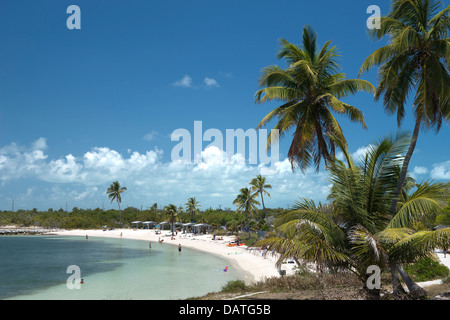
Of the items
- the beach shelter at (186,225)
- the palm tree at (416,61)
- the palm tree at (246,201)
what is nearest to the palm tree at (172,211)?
the beach shelter at (186,225)

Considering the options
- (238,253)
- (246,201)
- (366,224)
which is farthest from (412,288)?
(246,201)

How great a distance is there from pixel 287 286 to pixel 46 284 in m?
22.4

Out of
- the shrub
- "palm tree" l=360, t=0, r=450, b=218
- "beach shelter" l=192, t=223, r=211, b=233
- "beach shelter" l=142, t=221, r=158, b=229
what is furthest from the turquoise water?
"beach shelter" l=142, t=221, r=158, b=229

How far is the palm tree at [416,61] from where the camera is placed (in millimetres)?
9922

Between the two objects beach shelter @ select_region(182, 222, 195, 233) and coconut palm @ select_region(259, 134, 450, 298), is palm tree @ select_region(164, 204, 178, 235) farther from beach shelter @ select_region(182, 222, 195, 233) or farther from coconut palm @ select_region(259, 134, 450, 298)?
coconut palm @ select_region(259, 134, 450, 298)

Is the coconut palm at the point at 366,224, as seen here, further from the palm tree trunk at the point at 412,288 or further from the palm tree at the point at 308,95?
the palm tree at the point at 308,95

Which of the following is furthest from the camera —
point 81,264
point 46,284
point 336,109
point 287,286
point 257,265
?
point 81,264

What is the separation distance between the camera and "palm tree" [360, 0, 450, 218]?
992 cm

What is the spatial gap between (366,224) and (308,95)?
6.81 metres

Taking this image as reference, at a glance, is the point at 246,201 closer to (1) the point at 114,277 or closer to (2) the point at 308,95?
(1) the point at 114,277

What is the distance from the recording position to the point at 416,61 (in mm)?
10758

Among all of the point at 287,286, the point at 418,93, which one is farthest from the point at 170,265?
the point at 418,93

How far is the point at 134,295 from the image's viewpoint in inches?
804

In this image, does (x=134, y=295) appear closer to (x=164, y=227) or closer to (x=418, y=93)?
(x=418, y=93)
